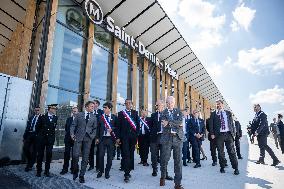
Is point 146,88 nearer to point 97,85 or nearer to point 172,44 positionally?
point 172,44

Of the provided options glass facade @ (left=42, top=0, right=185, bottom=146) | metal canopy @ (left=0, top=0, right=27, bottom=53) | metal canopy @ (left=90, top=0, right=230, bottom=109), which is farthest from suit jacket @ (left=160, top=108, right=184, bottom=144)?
metal canopy @ (left=0, top=0, right=27, bottom=53)

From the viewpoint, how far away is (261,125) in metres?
7.83

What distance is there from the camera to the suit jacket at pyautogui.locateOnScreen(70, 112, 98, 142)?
5586mm

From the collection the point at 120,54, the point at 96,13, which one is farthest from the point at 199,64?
the point at 96,13

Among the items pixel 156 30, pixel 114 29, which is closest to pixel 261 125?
pixel 114 29

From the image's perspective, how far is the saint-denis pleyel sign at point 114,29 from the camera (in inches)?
448

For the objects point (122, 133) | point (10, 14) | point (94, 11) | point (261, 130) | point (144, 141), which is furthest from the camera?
point (10, 14)

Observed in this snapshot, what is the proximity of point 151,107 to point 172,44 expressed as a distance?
4.67 m

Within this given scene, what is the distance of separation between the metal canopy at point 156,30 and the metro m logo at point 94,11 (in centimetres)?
41

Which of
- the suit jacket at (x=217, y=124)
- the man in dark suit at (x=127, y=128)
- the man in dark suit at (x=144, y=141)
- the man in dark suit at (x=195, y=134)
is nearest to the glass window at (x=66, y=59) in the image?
the man in dark suit at (x=144, y=141)

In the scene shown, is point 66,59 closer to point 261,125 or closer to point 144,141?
point 144,141

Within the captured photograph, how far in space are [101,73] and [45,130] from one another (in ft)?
21.7

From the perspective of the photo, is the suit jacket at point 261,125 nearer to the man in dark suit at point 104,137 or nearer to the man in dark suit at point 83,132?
the man in dark suit at point 104,137

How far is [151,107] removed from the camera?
17.0 metres
